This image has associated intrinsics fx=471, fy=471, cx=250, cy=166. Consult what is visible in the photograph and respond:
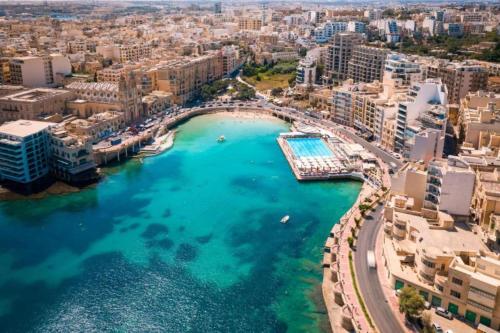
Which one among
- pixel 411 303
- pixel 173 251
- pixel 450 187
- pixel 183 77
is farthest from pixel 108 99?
pixel 411 303

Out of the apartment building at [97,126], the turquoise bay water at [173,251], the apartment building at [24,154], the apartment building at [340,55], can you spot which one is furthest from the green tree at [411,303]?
the apartment building at [340,55]

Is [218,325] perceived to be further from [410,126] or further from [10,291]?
[410,126]

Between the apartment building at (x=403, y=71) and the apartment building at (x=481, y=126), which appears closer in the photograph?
the apartment building at (x=481, y=126)

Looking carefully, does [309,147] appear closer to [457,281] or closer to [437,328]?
[457,281]

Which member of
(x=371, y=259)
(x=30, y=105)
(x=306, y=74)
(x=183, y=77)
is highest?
(x=183, y=77)

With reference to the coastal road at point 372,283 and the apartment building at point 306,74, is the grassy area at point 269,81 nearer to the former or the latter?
the apartment building at point 306,74

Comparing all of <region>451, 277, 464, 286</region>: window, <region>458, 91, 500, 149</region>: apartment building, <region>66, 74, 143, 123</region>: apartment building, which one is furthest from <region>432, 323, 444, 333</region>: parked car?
<region>66, 74, 143, 123</region>: apartment building

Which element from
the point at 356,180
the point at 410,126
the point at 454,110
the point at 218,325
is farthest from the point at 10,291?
the point at 454,110
